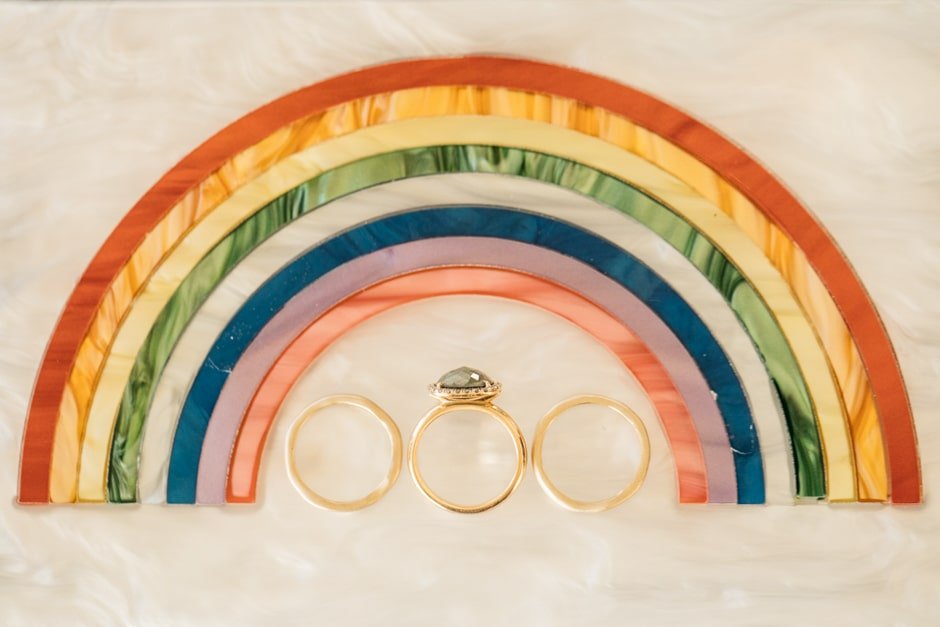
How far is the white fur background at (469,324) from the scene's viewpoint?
970 mm

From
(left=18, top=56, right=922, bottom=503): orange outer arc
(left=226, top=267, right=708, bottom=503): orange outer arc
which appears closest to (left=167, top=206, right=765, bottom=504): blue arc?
(left=226, top=267, right=708, bottom=503): orange outer arc

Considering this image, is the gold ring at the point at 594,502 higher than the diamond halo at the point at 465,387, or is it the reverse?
the diamond halo at the point at 465,387

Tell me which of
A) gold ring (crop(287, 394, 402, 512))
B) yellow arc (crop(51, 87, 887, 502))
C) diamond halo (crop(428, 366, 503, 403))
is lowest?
gold ring (crop(287, 394, 402, 512))

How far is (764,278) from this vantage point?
3.15 ft

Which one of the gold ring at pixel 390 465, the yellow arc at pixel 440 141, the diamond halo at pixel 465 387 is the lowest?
the gold ring at pixel 390 465

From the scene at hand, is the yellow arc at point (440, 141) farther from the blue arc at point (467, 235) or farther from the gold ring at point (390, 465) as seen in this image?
the gold ring at point (390, 465)

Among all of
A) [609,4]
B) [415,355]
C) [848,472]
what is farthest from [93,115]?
[848,472]

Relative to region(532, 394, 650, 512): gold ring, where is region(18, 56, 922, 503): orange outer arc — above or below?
above

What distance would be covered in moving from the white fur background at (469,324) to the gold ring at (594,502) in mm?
26

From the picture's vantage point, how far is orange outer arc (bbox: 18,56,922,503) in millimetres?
958

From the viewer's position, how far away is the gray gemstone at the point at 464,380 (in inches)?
36.5

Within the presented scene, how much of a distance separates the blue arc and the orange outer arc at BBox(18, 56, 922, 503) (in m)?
0.15

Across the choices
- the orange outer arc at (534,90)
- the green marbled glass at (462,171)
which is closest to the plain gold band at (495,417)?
the green marbled glass at (462,171)

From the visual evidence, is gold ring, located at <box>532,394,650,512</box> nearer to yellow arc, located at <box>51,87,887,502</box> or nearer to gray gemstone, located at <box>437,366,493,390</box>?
gray gemstone, located at <box>437,366,493,390</box>
